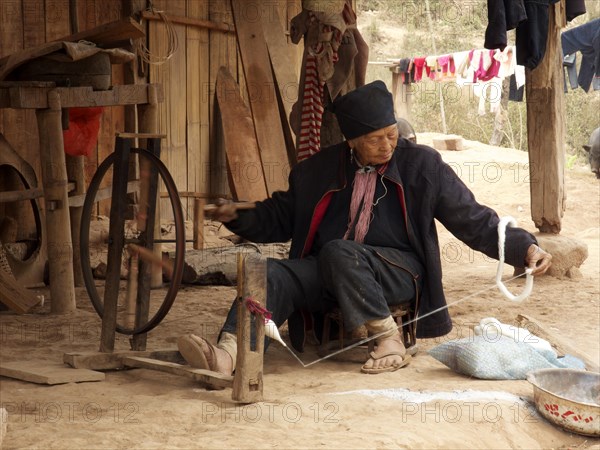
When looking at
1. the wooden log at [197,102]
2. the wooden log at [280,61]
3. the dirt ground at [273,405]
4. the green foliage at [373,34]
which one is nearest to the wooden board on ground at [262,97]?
the wooden log at [280,61]

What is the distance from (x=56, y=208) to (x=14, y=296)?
0.63 metres

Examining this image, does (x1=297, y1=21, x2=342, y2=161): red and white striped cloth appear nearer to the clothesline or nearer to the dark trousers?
the dark trousers

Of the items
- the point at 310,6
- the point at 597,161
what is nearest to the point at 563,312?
the point at 310,6

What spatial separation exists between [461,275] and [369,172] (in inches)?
128

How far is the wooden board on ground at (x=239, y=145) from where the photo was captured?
26.4ft

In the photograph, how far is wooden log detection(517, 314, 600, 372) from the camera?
173 inches

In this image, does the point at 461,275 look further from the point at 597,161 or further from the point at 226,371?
the point at 597,161

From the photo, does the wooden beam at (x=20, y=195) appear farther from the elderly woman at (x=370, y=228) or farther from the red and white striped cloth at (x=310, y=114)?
the elderly woman at (x=370, y=228)

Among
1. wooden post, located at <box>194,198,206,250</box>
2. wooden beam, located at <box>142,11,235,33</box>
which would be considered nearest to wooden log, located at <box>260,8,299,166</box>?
wooden beam, located at <box>142,11,235,33</box>

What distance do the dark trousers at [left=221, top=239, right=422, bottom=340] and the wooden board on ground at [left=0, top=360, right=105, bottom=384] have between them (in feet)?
2.18

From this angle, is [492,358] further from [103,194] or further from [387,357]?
[103,194]

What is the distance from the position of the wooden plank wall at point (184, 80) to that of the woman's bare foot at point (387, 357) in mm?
4040

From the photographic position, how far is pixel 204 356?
3721 millimetres

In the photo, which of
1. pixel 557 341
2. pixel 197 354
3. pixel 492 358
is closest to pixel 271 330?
pixel 197 354
